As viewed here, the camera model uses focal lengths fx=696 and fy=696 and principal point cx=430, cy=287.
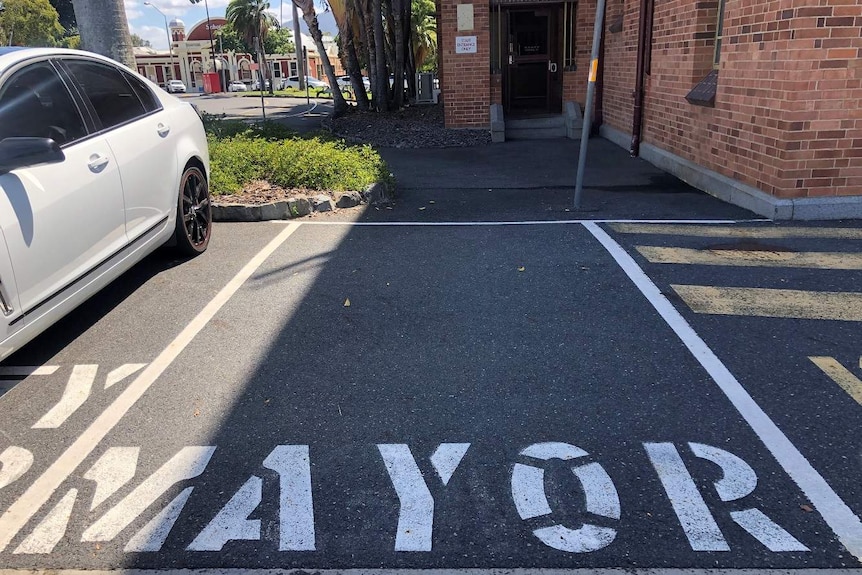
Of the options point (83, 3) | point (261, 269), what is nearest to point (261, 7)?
point (83, 3)

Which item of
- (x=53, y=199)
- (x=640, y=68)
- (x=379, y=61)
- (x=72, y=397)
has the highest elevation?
(x=379, y=61)

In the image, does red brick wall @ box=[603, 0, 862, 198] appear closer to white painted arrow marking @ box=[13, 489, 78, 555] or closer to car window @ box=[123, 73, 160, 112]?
car window @ box=[123, 73, 160, 112]

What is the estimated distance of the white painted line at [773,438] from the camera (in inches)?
109

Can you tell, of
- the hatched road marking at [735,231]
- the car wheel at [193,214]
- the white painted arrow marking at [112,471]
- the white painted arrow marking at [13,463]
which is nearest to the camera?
the white painted arrow marking at [112,471]

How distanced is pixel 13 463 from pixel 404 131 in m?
13.1

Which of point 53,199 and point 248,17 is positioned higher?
point 248,17

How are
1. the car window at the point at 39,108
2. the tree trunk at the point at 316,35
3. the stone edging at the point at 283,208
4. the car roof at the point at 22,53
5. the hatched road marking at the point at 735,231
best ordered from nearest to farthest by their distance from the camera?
the car window at the point at 39,108 → the car roof at the point at 22,53 → the hatched road marking at the point at 735,231 → the stone edging at the point at 283,208 → the tree trunk at the point at 316,35

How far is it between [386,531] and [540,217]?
548 centimetres

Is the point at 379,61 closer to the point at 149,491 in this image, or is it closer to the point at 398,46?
the point at 398,46

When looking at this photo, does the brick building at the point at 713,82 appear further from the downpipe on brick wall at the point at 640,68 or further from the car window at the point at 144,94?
the car window at the point at 144,94

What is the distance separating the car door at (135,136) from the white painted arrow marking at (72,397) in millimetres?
1094

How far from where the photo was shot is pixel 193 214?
243 inches

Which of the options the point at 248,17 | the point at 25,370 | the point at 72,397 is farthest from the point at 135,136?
the point at 248,17

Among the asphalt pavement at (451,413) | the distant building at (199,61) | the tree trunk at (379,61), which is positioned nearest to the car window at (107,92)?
the asphalt pavement at (451,413)
